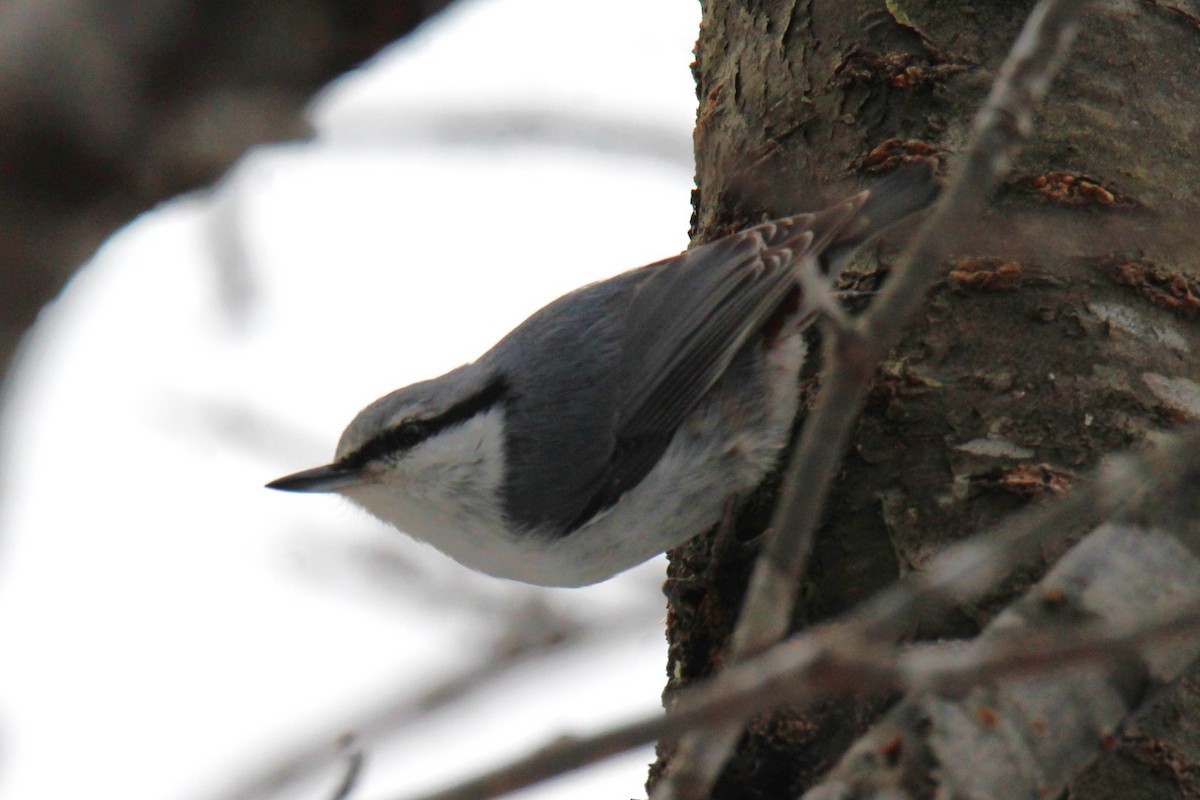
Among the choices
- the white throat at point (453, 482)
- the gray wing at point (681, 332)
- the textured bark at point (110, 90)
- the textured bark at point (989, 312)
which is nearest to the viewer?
the textured bark at point (110, 90)

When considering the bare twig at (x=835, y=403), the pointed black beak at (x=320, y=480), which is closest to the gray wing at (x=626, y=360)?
the pointed black beak at (x=320, y=480)

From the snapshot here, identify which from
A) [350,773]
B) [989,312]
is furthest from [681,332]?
[350,773]

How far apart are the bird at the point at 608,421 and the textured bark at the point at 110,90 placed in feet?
5.62

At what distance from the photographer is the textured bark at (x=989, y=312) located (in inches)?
84.4

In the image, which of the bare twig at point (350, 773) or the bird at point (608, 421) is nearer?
the bare twig at point (350, 773)

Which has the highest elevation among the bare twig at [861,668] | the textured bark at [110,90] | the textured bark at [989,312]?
the textured bark at [989,312]

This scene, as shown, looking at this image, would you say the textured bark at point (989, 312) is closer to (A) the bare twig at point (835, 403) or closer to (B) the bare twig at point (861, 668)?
(A) the bare twig at point (835, 403)

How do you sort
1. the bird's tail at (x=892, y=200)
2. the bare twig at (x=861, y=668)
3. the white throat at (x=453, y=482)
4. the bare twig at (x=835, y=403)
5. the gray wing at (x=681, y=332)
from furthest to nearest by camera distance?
the white throat at (x=453, y=482), the gray wing at (x=681, y=332), the bird's tail at (x=892, y=200), the bare twig at (x=835, y=403), the bare twig at (x=861, y=668)

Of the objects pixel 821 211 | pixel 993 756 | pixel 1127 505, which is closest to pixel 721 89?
pixel 821 211

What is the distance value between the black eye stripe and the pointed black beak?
2cm

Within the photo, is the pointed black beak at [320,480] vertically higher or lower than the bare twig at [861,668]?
higher

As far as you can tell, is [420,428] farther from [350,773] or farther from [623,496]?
[350,773]

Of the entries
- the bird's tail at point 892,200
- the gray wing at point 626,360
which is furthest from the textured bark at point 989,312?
the gray wing at point 626,360

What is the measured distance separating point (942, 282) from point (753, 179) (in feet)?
1.81
